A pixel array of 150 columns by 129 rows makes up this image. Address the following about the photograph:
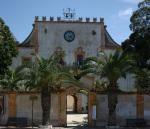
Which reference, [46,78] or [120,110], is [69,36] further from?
[46,78]

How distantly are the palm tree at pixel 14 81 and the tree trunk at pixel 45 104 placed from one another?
7.56ft

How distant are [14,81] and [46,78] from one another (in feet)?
20.6

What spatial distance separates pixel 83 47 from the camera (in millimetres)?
66188

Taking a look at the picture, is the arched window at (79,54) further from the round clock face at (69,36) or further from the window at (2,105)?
the window at (2,105)

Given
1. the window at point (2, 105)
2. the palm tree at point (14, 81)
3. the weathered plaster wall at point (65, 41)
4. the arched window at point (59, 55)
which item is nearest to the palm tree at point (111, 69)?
the arched window at point (59, 55)

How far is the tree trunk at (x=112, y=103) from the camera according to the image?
38875 mm

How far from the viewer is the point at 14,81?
43812 millimetres

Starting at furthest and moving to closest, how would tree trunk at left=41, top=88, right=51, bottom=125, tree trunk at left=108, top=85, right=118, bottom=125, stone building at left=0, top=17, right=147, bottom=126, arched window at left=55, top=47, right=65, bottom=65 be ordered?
stone building at left=0, top=17, right=147, bottom=126, arched window at left=55, top=47, right=65, bottom=65, tree trunk at left=41, top=88, right=51, bottom=125, tree trunk at left=108, top=85, right=118, bottom=125

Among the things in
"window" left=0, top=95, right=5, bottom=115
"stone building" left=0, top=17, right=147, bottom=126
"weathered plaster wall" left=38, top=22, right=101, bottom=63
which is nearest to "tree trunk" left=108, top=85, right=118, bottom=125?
"window" left=0, top=95, right=5, bottom=115

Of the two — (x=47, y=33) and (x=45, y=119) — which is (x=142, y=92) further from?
(x=47, y=33)

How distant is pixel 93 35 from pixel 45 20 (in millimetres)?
6715

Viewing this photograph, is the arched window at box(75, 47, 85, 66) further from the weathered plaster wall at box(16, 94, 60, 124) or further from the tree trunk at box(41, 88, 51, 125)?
the tree trunk at box(41, 88, 51, 125)

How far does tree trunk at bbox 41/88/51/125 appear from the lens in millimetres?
39009

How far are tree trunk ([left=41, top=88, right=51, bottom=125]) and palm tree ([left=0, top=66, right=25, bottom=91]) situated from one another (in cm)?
231
